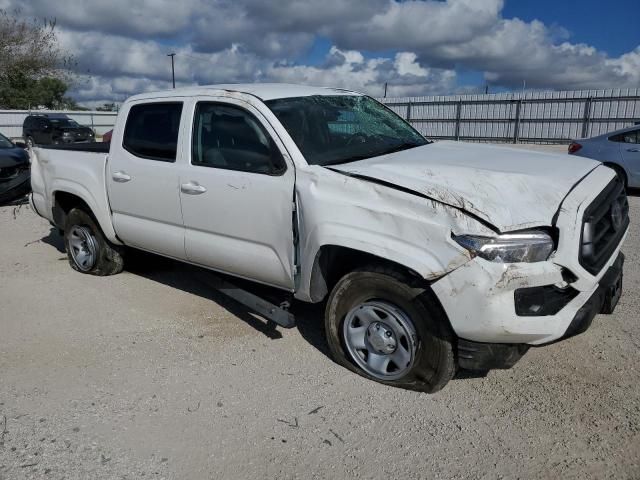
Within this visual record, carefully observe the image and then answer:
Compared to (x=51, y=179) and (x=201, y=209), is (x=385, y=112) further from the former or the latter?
(x=51, y=179)

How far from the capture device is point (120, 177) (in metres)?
4.99

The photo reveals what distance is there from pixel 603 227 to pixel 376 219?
4.57ft

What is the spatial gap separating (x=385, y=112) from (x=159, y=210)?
84.3 inches

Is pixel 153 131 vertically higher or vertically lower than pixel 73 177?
higher

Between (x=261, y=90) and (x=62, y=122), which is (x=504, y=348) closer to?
(x=261, y=90)

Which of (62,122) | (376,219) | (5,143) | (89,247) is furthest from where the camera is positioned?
(62,122)

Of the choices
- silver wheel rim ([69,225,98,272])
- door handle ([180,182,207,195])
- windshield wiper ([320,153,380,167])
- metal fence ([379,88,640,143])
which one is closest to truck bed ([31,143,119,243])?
silver wheel rim ([69,225,98,272])

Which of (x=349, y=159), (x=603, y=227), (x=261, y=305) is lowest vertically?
(x=261, y=305)

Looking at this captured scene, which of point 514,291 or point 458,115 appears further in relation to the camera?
point 458,115

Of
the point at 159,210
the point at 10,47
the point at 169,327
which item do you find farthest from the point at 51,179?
the point at 10,47

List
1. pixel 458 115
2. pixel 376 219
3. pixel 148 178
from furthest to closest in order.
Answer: pixel 458 115, pixel 148 178, pixel 376 219

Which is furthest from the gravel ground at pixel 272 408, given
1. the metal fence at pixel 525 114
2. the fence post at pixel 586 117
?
the fence post at pixel 586 117

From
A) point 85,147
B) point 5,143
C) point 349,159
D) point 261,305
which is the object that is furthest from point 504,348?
point 5,143

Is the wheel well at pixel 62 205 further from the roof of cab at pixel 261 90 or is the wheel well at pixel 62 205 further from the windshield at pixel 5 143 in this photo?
the windshield at pixel 5 143
